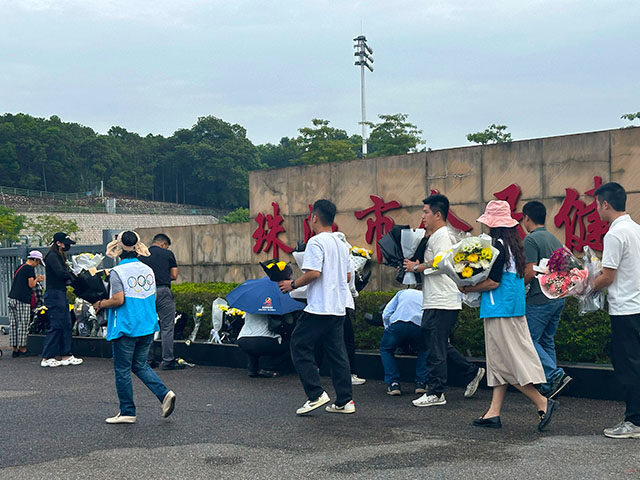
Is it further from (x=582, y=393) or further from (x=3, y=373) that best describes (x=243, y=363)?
(x=582, y=393)

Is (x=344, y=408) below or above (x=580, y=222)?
below

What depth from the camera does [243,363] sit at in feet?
31.8

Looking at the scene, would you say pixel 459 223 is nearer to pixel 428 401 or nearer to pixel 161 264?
pixel 161 264

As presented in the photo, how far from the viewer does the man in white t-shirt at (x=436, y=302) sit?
673cm

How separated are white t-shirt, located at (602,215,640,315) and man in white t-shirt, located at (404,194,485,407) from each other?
1.48 m

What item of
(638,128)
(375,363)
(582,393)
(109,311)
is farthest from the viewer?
(638,128)

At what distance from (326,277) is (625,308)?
7.54 ft

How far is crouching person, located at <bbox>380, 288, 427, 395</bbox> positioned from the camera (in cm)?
752

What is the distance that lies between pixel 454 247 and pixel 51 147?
8536 cm

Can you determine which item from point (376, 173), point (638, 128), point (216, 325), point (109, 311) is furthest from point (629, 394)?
point (376, 173)

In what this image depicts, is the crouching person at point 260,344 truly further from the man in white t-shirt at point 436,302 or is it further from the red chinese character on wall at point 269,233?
the red chinese character on wall at point 269,233

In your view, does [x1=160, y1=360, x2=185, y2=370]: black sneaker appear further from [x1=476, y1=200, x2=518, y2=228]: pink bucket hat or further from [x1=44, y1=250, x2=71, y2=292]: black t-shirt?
[x1=476, y1=200, x2=518, y2=228]: pink bucket hat

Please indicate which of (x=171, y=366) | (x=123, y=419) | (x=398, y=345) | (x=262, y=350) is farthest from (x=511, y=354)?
(x=171, y=366)

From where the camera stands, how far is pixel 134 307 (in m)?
6.48
